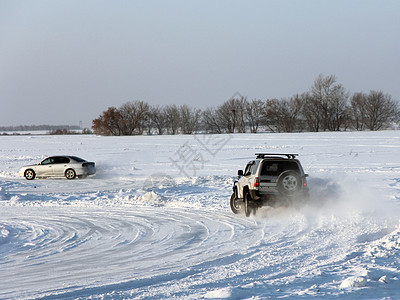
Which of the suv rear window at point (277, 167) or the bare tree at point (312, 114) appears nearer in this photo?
the suv rear window at point (277, 167)

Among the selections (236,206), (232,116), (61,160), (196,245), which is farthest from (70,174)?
(232,116)

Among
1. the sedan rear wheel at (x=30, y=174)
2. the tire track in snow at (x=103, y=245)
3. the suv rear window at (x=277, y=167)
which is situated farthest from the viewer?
the sedan rear wheel at (x=30, y=174)

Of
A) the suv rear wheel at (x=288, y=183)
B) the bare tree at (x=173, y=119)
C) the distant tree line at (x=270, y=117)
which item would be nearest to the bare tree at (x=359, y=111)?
the distant tree line at (x=270, y=117)

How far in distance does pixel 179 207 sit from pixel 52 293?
31.5 ft

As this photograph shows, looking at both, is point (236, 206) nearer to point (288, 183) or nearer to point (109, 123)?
point (288, 183)

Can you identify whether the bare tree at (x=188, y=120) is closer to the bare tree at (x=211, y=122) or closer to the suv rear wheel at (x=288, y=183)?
the bare tree at (x=211, y=122)

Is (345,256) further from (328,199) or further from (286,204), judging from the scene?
(328,199)

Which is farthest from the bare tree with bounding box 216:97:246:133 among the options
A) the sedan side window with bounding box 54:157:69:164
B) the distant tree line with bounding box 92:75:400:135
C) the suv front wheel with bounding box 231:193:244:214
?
the suv front wheel with bounding box 231:193:244:214

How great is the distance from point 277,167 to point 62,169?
17.2m

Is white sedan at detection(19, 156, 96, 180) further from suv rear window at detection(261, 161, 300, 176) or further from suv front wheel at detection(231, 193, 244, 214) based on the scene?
suv rear window at detection(261, 161, 300, 176)

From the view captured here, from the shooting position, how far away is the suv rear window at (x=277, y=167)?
13155 mm

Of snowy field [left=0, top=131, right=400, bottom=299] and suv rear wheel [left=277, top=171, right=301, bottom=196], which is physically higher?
suv rear wheel [left=277, top=171, right=301, bottom=196]

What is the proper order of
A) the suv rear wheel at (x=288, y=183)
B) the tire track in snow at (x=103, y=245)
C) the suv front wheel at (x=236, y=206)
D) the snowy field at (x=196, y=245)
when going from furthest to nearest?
1. the suv front wheel at (x=236, y=206)
2. the suv rear wheel at (x=288, y=183)
3. the tire track in snow at (x=103, y=245)
4. the snowy field at (x=196, y=245)

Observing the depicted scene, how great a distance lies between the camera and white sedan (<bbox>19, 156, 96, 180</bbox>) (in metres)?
26.7
